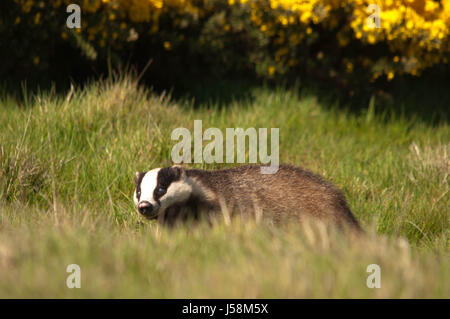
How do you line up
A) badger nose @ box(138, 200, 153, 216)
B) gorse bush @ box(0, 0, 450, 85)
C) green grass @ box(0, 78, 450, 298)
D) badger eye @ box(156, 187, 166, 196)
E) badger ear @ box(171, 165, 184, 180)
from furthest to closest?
gorse bush @ box(0, 0, 450, 85) < badger ear @ box(171, 165, 184, 180) < badger eye @ box(156, 187, 166, 196) < badger nose @ box(138, 200, 153, 216) < green grass @ box(0, 78, 450, 298)

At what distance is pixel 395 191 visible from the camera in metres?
4.86

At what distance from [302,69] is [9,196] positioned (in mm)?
4727

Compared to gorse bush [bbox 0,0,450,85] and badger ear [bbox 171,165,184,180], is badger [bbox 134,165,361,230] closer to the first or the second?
badger ear [bbox 171,165,184,180]

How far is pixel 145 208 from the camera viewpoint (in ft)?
12.2

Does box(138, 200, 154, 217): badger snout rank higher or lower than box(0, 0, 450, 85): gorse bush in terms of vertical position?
lower

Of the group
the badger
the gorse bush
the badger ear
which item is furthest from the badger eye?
the gorse bush

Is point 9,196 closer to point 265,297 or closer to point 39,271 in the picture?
point 39,271

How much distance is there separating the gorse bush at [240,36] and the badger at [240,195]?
9.14 feet

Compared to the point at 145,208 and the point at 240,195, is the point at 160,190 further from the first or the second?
the point at 240,195

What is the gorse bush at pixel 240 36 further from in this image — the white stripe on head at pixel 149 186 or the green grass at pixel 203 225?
the white stripe on head at pixel 149 186

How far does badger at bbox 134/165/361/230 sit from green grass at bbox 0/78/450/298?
232 millimetres

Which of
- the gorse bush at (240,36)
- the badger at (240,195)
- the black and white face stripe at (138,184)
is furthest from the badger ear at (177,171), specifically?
the gorse bush at (240,36)

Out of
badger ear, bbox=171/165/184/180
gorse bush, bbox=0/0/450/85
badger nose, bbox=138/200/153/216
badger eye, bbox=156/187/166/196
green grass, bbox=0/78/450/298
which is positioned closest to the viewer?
green grass, bbox=0/78/450/298

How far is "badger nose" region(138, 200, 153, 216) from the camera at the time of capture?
3703mm
